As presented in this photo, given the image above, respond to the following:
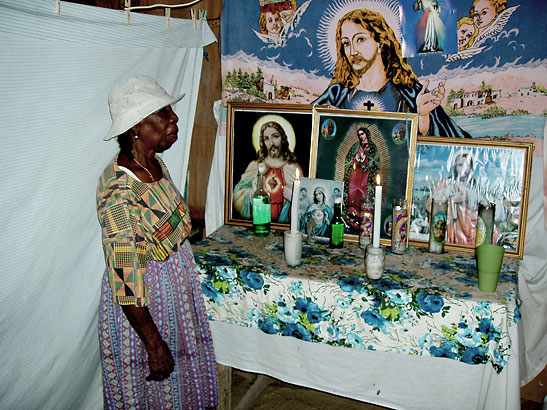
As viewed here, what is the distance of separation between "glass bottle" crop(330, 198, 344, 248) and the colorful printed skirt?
1.83ft

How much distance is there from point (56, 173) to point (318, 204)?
100 cm

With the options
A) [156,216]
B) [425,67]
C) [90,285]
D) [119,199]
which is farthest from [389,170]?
[90,285]

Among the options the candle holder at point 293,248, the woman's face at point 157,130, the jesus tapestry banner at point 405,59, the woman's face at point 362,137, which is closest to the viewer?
the woman's face at point 157,130

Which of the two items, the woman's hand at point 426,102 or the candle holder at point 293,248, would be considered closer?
the candle holder at point 293,248

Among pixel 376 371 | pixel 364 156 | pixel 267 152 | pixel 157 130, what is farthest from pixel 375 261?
pixel 157 130

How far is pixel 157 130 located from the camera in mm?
1444

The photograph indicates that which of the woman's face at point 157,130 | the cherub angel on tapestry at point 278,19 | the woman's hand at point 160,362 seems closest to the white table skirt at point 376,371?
the woman's hand at point 160,362

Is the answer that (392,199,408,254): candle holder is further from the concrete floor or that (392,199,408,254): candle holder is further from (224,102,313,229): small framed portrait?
the concrete floor

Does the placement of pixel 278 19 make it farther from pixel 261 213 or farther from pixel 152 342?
pixel 152 342

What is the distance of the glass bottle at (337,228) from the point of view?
1.73 meters

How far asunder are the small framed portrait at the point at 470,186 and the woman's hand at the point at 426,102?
0.46ft

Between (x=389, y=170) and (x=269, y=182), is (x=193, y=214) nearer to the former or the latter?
(x=269, y=182)

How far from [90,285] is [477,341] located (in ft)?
4.77

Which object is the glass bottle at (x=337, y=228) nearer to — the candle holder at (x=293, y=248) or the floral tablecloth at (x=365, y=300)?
the floral tablecloth at (x=365, y=300)
